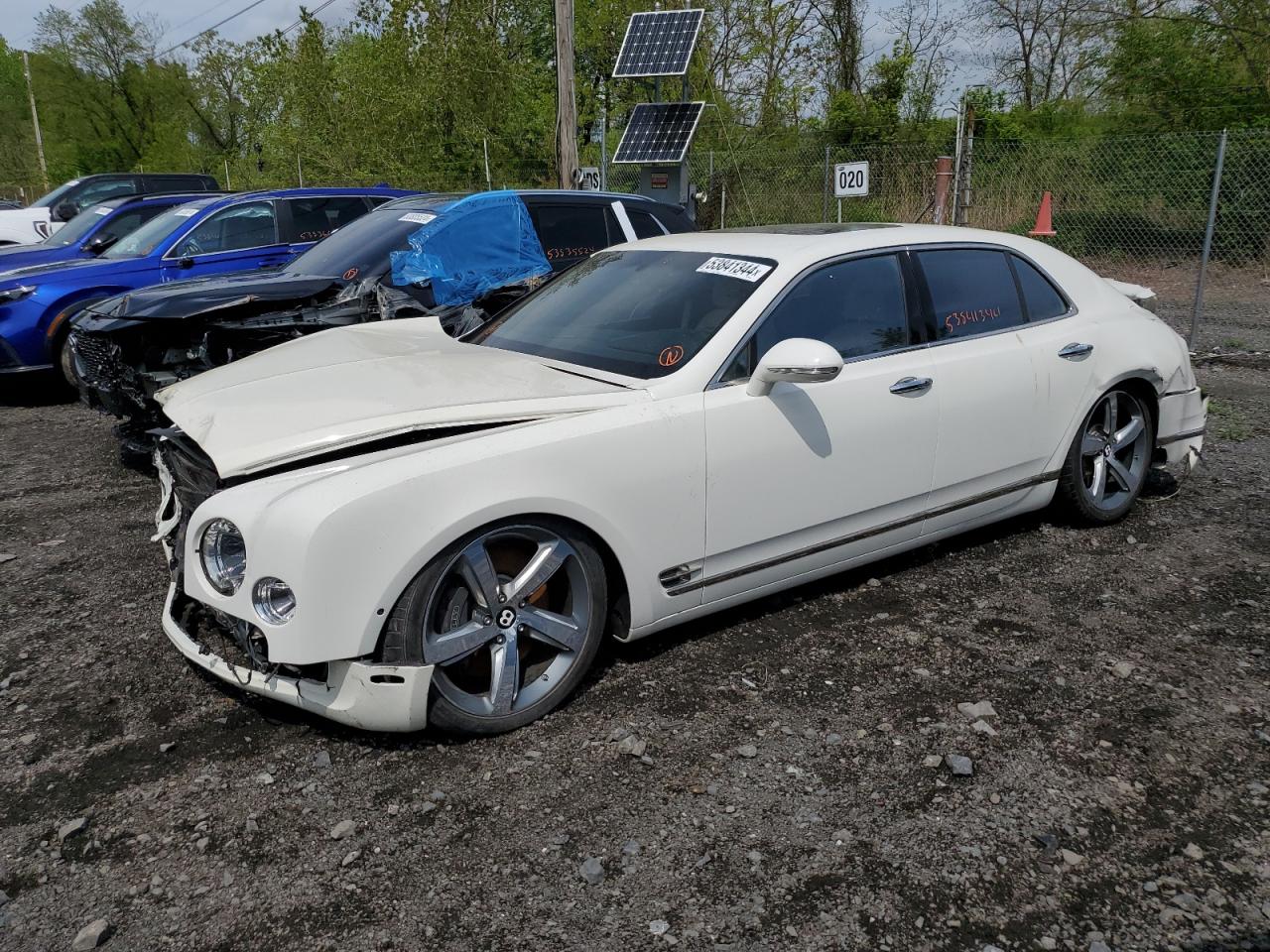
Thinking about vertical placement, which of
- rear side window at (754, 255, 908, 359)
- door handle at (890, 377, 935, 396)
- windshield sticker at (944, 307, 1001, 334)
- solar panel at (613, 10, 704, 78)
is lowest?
door handle at (890, 377, 935, 396)

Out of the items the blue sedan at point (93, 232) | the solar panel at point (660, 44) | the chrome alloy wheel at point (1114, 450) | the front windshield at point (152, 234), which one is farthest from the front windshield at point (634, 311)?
the solar panel at point (660, 44)

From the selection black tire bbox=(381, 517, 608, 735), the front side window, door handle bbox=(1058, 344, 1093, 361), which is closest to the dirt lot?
black tire bbox=(381, 517, 608, 735)

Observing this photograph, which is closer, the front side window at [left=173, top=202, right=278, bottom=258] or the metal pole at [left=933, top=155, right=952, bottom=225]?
the front side window at [left=173, top=202, right=278, bottom=258]

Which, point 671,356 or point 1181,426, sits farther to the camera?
point 1181,426

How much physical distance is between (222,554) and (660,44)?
44.3 feet

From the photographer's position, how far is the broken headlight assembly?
7902mm

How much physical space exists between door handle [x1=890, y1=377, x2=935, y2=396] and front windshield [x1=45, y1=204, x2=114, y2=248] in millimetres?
10470

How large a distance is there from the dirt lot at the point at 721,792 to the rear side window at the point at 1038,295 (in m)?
1.28

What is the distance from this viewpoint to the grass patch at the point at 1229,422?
6798mm

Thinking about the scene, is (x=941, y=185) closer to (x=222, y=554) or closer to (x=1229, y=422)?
(x=1229, y=422)

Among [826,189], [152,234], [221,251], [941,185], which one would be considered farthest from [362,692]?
[826,189]

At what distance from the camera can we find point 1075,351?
14.8 feet

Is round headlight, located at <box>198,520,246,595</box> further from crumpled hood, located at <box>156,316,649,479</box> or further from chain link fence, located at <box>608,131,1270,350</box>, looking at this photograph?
chain link fence, located at <box>608,131,1270,350</box>

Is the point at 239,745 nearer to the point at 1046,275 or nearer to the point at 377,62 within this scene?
the point at 1046,275
